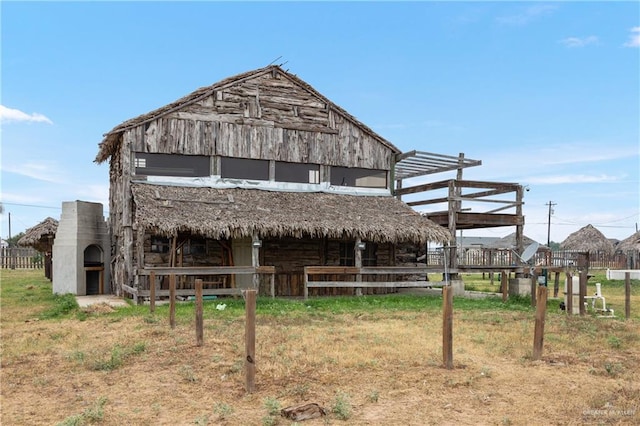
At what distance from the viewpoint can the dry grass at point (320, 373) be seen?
249 inches

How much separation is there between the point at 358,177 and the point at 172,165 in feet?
23.2

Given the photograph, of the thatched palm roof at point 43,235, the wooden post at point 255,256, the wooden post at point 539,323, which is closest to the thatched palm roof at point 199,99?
the wooden post at point 255,256

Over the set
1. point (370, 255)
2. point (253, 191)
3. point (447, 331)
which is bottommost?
point (447, 331)

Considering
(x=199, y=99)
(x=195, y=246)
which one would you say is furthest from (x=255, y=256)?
(x=199, y=99)

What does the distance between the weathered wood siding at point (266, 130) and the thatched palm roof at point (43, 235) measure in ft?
37.5

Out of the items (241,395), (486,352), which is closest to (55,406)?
(241,395)

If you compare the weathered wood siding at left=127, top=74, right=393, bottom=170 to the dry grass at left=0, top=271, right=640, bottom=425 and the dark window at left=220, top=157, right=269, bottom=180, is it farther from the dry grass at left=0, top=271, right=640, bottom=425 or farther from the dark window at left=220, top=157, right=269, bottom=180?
the dry grass at left=0, top=271, right=640, bottom=425

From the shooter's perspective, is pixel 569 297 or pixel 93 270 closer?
pixel 569 297

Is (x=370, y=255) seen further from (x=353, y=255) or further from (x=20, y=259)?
(x=20, y=259)

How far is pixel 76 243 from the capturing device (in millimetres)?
19141

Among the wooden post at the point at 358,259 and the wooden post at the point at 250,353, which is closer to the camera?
the wooden post at the point at 250,353

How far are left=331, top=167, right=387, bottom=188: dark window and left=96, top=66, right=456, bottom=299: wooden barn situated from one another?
39 millimetres

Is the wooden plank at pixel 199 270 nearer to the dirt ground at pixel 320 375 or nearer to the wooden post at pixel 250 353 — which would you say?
the dirt ground at pixel 320 375

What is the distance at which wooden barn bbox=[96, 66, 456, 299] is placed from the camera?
17.5 metres
